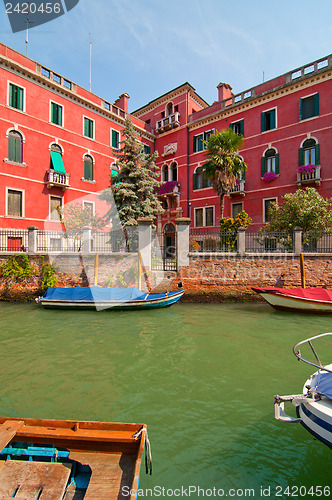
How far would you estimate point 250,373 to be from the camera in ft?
18.0

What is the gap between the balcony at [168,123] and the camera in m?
24.9

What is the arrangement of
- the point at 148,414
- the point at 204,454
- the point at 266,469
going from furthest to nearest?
the point at 148,414 → the point at 204,454 → the point at 266,469

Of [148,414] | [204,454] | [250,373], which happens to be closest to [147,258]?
[250,373]

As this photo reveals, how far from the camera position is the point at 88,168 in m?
21.7

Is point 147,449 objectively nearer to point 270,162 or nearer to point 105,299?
point 105,299

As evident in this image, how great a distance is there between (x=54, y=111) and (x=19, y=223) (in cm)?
873

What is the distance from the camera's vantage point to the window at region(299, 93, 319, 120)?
17484 millimetres

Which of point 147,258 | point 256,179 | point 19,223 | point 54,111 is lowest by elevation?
point 147,258

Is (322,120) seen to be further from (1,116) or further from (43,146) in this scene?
(1,116)

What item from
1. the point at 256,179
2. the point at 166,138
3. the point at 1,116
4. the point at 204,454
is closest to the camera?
the point at 204,454

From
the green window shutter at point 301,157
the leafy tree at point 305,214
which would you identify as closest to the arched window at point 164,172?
the green window shutter at point 301,157

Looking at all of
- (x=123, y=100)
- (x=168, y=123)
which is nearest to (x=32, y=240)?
(x=168, y=123)

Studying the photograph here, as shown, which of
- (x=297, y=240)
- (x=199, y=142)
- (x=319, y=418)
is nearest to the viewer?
(x=319, y=418)

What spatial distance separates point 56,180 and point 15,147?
3140 mm
